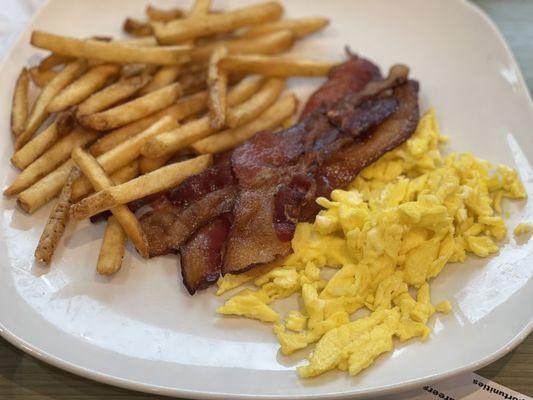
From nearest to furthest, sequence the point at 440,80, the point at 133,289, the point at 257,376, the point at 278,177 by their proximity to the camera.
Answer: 1. the point at 257,376
2. the point at 133,289
3. the point at 278,177
4. the point at 440,80

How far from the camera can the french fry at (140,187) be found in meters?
2.41

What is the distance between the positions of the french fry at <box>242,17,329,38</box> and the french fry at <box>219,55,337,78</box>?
24 cm

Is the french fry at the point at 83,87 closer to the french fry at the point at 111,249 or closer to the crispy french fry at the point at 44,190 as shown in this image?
the crispy french fry at the point at 44,190

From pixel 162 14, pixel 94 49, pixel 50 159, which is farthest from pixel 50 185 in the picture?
pixel 162 14

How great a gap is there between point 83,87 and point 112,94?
0.47ft

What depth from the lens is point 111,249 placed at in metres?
2.47

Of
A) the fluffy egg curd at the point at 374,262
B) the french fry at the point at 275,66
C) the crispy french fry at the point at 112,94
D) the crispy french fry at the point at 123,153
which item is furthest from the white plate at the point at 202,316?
the french fry at the point at 275,66

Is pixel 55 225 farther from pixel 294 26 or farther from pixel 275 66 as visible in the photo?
pixel 294 26

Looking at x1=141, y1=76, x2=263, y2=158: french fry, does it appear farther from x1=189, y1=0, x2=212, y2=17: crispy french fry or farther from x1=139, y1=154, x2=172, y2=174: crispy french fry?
x1=189, y1=0, x2=212, y2=17: crispy french fry

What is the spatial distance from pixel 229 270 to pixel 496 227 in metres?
1.10

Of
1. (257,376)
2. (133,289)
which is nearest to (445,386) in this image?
(257,376)

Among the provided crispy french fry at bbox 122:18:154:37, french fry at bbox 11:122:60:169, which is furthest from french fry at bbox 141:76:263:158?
crispy french fry at bbox 122:18:154:37

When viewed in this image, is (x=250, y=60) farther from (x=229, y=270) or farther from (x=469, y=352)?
(x=469, y=352)

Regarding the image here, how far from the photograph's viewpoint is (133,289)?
2447mm
